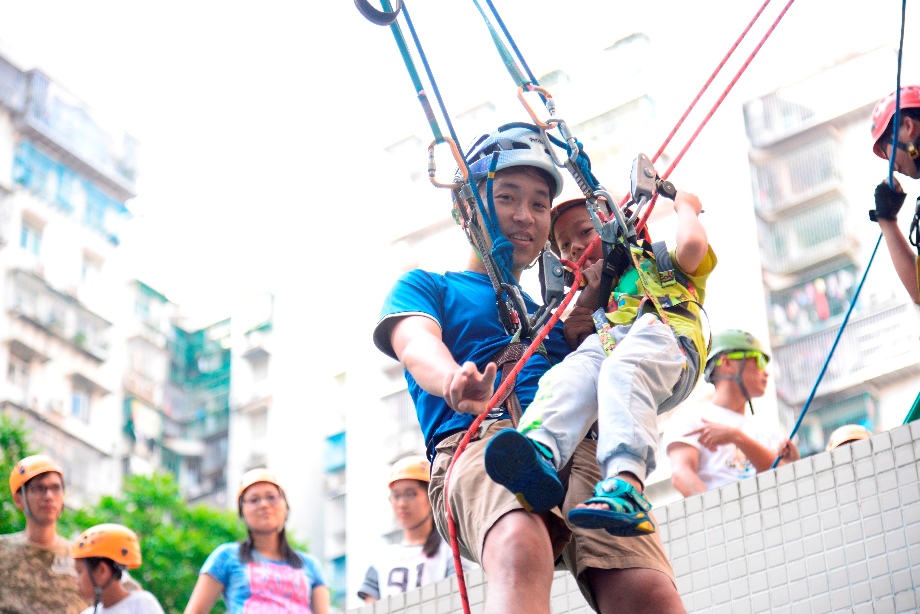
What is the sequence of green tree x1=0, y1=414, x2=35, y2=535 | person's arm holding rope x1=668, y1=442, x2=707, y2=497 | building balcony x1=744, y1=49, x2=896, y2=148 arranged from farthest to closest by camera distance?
building balcony x1=744, y1=49, x2=896, y2=148 → green tree x1=0, y1=414, x2=35, y2=535 → person's arm holding rope x1=668, y1=442, x2=707, y2=497

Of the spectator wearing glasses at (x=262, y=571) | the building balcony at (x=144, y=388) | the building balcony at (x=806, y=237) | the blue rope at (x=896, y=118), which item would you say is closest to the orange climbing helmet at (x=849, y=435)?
the blue rope at (x=896, y=118)

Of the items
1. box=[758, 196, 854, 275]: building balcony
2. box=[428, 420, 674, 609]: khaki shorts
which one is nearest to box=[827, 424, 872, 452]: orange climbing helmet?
box=[428, 420, 674, 609]: khaki shorts

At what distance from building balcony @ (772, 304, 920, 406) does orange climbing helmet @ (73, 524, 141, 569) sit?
56.9 feet

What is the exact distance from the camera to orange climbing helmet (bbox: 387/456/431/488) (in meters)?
7.14

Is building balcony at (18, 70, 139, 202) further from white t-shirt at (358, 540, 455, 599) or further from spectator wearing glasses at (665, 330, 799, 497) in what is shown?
spectator wearing glasses at (665, 330, 799, 497)

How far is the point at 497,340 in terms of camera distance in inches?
157

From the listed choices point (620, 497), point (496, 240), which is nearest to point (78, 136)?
point (496, 240)

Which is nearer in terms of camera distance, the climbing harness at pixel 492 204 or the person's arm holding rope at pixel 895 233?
the climbing harness at pixel 492 204

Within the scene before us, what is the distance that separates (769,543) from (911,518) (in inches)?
19.9

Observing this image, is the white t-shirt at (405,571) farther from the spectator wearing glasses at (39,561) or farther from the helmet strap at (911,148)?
the helmet strap at (911,148)

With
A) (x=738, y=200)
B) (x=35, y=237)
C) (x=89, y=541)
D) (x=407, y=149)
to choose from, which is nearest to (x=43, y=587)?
(x=89, y=541)

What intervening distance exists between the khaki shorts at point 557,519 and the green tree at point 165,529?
20621 mm

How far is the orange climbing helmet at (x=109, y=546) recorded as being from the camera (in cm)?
678

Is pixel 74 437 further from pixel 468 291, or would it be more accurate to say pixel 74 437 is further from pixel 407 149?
pixel 468 291
